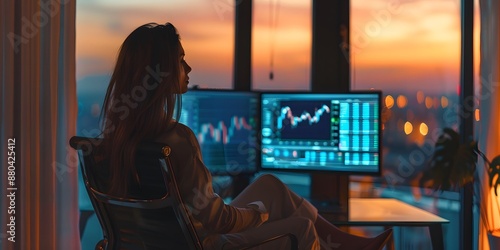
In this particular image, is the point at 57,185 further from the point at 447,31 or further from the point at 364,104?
the point at 447,31

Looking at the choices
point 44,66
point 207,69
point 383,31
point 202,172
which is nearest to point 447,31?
point 383,31

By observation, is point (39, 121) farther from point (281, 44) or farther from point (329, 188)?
point (329, 188)

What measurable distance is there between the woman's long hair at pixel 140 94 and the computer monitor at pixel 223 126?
1.26 meters

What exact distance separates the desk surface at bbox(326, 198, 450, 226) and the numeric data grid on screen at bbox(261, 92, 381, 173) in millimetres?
197

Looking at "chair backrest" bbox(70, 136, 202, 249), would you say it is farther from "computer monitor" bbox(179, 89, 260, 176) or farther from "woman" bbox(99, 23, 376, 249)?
"computer monitor" bbox(179, 89, 260, 176)

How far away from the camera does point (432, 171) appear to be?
4262 mm

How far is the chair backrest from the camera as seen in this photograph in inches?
81.7

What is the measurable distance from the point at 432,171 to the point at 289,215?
170cm

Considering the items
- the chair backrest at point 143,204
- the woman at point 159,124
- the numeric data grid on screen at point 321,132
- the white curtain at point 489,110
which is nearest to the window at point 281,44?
the numeric data grid on screen at point 321,132

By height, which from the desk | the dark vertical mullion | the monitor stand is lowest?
the desk

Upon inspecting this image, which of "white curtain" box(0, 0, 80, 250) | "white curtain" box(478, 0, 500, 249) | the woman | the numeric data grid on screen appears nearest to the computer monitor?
the numeric data grid on screen

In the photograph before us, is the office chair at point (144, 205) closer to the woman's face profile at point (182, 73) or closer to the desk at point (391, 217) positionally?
the woman's face profile at point (182, 73)

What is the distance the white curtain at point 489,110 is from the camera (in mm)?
4078

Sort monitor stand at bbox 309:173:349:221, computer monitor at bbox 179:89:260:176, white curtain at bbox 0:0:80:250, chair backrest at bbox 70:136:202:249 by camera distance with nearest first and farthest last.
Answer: chair backrest at bbox 70:136:202:249
white curtain at bbox 0:0:80:250
computer monitor at bbox 179:89:260:176
monitor stand at bbox 309:173:349:221
